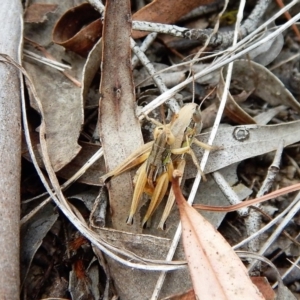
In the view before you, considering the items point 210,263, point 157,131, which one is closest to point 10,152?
point 157,131

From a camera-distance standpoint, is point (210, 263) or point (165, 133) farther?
point (165, 133)

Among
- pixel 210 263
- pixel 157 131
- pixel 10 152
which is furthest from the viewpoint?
pixel 157 131

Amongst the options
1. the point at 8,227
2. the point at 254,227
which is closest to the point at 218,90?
the point at 254,227

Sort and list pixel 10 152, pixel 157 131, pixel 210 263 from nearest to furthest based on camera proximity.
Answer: pixel 210 263, pixel 10 152, pixel 157 131

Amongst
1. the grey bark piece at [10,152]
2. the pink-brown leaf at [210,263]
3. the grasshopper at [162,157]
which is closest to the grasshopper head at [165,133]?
the grasshopper at [162,157]

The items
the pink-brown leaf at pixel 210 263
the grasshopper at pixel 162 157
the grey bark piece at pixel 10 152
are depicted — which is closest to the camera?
the pink-brown leaf at pixel 210 263

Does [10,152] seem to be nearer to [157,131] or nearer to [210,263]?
[157,131]

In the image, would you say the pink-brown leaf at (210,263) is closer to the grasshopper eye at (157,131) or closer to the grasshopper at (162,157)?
the grasshopper at (162,157)

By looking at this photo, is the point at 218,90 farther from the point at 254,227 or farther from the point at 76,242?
the point at 76,242
